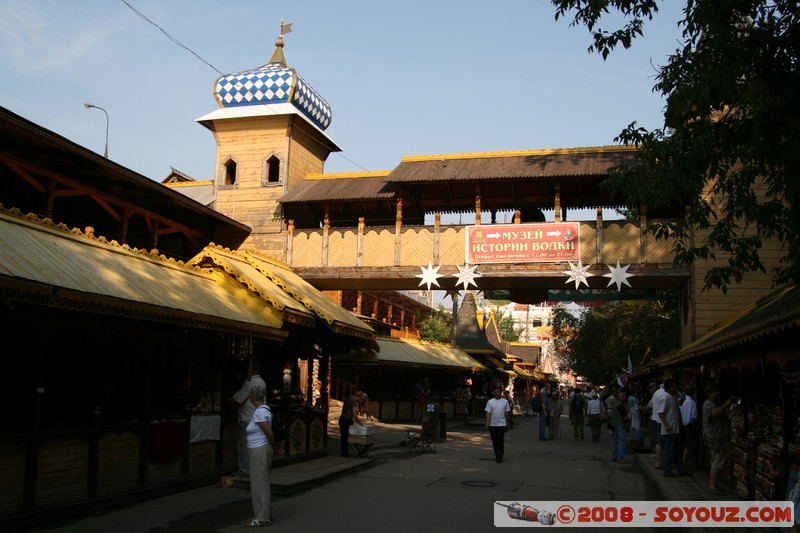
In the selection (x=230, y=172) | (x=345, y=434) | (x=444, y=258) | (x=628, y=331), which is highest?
(x=230, y=172)

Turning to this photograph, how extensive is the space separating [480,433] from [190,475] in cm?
1705

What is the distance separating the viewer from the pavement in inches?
347

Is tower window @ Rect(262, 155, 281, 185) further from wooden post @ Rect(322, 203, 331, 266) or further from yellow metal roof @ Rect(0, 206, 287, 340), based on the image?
yellow metal roof @ Rect(0, 206, 287, 340)

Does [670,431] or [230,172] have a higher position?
[230,172]

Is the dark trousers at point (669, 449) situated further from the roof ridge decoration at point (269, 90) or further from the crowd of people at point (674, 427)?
the roof ridge decoration at point (269, 90)

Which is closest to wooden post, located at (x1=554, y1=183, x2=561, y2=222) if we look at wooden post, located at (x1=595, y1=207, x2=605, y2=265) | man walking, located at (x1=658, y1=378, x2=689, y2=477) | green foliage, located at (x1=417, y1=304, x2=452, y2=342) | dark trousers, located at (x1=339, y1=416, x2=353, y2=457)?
wooden post, located at (x1=595, y1=207, x2=605, y2=265)

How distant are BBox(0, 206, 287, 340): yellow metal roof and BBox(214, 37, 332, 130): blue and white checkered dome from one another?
13901 mm

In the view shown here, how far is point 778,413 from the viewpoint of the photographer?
32.7 ft

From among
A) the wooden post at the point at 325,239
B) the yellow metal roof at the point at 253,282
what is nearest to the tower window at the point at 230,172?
the wooden post at the point at 325,239

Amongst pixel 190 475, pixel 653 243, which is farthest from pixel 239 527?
pixel 653 243

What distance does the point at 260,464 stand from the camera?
8789 mm

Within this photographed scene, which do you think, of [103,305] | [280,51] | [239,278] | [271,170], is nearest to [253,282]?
[239,278]

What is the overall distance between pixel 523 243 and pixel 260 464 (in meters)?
14.9

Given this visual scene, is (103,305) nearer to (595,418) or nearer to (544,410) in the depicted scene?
(544,410)
